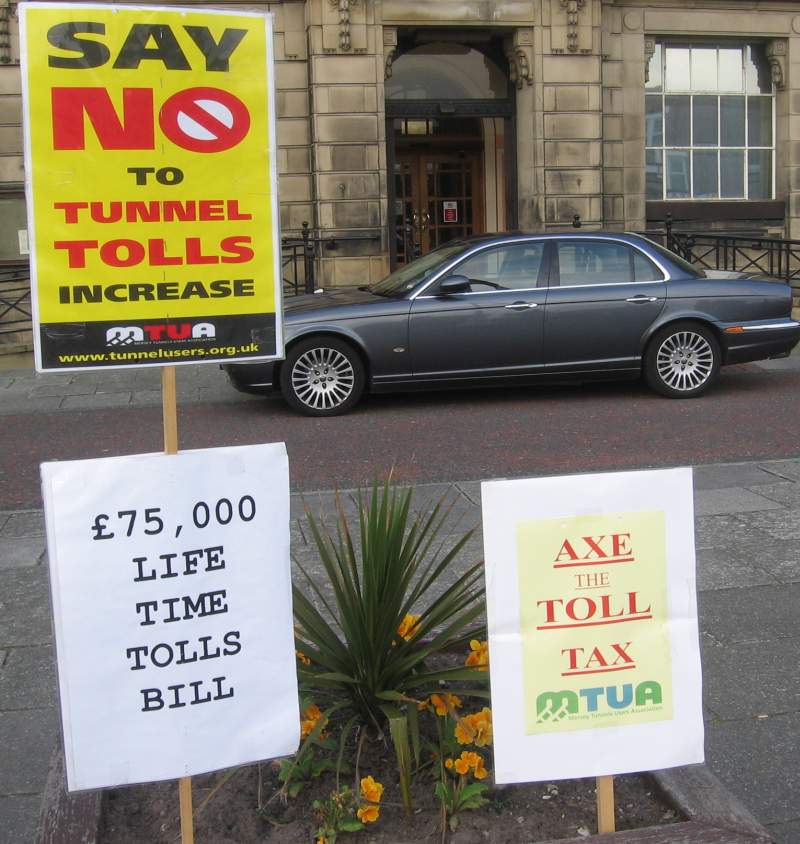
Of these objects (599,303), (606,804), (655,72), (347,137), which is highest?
(655,72)

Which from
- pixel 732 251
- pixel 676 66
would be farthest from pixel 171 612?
pixel 676 66

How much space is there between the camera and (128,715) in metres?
2.72

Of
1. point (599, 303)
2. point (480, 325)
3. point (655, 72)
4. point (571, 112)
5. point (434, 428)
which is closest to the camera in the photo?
point (434, 428)

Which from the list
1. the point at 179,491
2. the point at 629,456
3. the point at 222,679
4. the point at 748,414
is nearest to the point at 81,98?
the point at 179,491

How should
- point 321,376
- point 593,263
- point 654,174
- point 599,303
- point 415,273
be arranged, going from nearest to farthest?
point 321,376
point 599,303
point 593,263
point 415,273
point 654,174

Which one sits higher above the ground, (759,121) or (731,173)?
(759,121)

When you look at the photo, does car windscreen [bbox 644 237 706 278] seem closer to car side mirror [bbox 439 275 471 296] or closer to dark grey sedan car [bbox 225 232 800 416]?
dark grey sedan car [bbox 225 232 800 416]

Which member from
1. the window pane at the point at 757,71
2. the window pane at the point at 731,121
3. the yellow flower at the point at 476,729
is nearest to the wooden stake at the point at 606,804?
the yellow flower at the point at 476,729

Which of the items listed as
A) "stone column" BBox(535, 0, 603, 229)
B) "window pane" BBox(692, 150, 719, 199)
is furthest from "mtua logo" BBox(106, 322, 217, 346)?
"window pane" BBox(692, 150, 719, 199)

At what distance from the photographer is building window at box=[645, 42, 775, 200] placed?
19156mm

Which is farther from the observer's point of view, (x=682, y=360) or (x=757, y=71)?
(x=757, y=71)

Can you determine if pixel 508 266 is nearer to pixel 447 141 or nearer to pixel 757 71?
pixel 447 141

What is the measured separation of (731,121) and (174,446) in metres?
18.6

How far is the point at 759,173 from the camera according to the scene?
1984cm
